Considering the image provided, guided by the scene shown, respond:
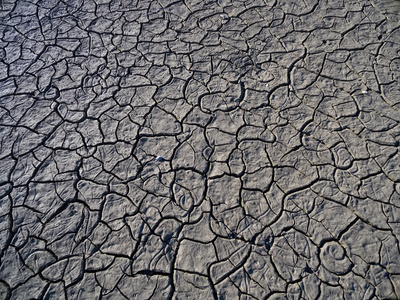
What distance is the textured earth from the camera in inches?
89.7

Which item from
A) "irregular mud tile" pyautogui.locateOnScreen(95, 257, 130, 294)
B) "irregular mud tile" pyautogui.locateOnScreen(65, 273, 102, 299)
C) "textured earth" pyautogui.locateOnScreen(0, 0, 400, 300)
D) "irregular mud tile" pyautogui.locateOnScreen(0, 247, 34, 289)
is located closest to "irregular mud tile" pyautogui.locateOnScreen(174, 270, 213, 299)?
"textured earth" pyautogui.locateOnScreen(0, 0, 400, 300)

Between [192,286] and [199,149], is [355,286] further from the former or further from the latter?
[199,149]

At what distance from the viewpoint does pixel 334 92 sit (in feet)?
10.6

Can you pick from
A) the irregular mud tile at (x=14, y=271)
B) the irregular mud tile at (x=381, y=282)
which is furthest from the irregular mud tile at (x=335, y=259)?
the irregular mud tile at (x=14, y=271)

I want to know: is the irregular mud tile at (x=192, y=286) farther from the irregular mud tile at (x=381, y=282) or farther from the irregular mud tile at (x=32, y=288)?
the irregular mud tile at (x=381, y=282)

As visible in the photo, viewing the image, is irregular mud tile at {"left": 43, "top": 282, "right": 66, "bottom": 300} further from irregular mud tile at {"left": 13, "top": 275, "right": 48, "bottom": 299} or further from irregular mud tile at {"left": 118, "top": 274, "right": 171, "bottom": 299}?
irregular mud tile at {"left": 118, "top": 274, "right": 171, "bottom": 299}

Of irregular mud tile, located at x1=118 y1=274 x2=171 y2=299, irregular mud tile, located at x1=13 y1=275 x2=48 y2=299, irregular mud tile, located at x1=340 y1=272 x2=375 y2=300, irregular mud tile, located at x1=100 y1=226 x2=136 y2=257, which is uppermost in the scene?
irregular mud tile, located at x1=100 y1=226 x2=136 y2=257

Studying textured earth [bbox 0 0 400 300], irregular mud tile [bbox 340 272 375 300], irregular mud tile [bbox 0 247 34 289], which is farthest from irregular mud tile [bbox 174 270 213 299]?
irregular mud tile [bbox 0 247 34 289]

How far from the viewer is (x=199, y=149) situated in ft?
9.47

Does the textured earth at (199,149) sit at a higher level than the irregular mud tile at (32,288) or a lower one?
higher

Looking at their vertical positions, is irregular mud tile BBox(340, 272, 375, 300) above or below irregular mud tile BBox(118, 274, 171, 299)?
below

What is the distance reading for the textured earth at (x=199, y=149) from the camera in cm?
228

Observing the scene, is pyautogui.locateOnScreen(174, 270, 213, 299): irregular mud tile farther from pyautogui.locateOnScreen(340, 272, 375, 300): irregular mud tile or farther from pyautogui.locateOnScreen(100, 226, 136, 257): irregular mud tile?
pyautogui.locateOnScreen(340, 272, 375, 300): irregular mud tile

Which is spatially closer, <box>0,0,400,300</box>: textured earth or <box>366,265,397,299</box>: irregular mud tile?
<box>366,265,397,299</box>: irregular mud tile
